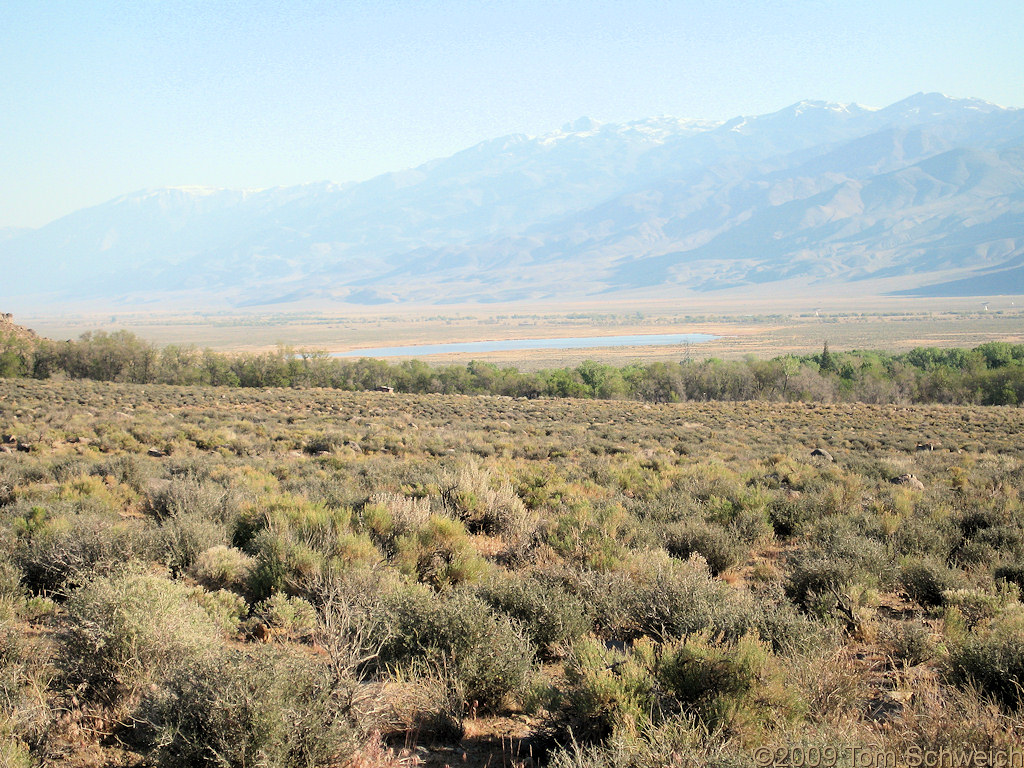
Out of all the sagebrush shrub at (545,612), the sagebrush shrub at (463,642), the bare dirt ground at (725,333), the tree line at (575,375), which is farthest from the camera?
the bare dirt ground at (725,333)

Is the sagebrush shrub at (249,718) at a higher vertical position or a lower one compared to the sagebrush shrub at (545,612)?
higher

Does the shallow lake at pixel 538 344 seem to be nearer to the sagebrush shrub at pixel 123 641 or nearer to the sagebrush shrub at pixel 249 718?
the sagebrush shrub at pixel 123 641

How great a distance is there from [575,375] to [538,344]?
75771mm

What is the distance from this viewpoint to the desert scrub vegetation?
3283mm

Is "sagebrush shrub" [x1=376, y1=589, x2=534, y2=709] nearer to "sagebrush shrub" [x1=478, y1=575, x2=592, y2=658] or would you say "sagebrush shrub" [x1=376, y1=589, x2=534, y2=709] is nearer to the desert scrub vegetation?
the desert scrub vegetation

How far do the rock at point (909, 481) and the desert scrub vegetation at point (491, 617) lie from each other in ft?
0.84

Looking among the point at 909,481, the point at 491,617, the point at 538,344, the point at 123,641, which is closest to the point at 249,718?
the point at 123,641

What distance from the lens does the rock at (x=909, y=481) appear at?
12114 mm

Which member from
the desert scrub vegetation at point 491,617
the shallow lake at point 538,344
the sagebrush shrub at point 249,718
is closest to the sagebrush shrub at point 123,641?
the desert scrub vegetation at point 491,617

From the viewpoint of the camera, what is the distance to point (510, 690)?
13.6 feet

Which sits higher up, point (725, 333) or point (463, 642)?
point (725, 333)

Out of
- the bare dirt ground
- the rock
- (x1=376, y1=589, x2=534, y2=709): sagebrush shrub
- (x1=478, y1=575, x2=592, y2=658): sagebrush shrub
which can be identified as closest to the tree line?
the bare dirt ground

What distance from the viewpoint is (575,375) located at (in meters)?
62.5

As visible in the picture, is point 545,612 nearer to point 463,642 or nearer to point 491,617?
point 491,617
